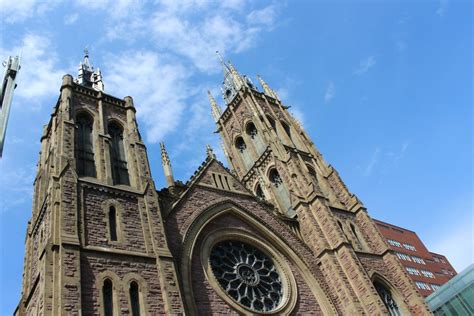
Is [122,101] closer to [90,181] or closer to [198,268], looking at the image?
[90,181]

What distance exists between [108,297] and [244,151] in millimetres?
20913

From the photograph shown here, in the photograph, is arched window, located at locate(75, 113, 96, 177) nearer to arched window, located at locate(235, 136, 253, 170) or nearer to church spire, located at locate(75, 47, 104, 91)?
church spire, located at locate(75, 47, 104, 91)

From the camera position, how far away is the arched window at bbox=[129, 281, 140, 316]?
13.6 m

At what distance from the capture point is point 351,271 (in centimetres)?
2091

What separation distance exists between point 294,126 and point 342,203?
8.61 m

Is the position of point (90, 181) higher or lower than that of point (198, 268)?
higher

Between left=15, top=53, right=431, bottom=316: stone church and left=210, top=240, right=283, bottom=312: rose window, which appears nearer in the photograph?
left=15, top=53, right=431, bottom=316: stone church

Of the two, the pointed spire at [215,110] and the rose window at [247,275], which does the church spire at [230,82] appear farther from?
the rose window at [247,275]

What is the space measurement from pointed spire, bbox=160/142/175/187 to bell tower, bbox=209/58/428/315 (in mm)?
6333

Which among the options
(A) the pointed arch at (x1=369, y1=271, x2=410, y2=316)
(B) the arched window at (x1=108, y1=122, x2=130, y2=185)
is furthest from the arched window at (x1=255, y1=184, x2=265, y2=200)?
(B) the arched window at (x1=108, y1=122, x2=130, y2=185)

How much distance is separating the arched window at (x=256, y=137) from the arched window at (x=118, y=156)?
1216 centimetres

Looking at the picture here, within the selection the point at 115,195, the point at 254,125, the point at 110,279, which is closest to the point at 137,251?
the point at 110,279

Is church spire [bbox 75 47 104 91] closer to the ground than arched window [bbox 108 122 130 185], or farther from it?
farther from it

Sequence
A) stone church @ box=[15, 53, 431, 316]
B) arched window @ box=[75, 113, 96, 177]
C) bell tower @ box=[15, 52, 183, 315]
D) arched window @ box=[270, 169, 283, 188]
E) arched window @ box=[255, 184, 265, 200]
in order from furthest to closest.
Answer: arched window @ box=[255, 184, 265, 200], arched window @ box=[270, 169, 283, 188], arched window @ box=[75, 113, 96, 177], stone church @ box=[15, 53, 431, 316], bell tower @ box=[15, 52, 183, 315]
